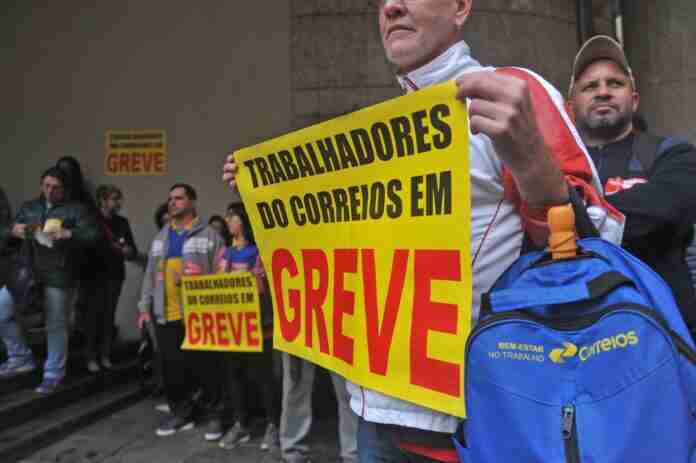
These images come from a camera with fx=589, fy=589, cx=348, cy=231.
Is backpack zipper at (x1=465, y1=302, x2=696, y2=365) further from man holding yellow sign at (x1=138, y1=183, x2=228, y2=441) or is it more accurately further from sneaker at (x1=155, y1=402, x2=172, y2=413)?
sneaker at (x1=155, y1=402, x2=172, y2=413)

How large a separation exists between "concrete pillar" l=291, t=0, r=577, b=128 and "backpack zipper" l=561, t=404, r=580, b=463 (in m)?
5.49

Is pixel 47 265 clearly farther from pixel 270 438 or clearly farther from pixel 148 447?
pixel 270 438

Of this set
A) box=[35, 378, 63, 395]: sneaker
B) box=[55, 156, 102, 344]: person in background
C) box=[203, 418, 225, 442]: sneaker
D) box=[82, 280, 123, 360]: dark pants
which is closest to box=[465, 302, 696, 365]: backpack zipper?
box=[203, 418, 225, 442]: sneaker

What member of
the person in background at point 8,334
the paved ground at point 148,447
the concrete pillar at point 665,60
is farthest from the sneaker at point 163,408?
the concrete pillar at point 665,60

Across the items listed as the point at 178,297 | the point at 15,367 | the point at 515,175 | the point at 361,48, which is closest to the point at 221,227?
the point at 178,297

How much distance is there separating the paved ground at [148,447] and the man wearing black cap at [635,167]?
3385mm

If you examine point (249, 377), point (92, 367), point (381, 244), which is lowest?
point (92, 367)

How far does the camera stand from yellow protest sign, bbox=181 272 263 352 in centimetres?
443

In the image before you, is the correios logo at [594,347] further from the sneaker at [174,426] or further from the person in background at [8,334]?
the person in background at [8,334]

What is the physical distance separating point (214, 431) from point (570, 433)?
4.59 m

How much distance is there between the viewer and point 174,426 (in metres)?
5.22

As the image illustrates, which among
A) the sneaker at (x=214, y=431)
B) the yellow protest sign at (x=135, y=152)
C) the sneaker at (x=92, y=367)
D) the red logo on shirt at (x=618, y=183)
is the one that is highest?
the yellow protest sign at (x=135, y=152)

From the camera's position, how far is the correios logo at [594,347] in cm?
90

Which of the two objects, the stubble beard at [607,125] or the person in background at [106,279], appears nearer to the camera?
the stubble beard at [607,125]
